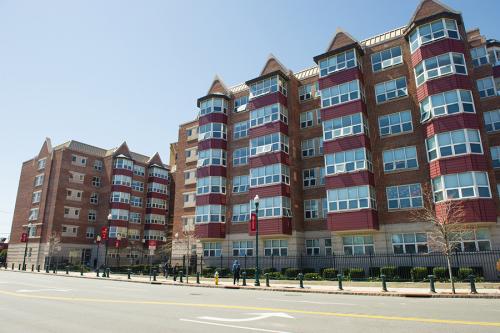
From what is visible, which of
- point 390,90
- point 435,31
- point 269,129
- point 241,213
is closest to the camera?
point 435,31

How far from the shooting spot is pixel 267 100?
128 feet

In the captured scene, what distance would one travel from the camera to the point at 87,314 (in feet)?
38.0

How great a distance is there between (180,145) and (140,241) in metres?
25.0

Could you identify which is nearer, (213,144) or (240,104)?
(213,144)

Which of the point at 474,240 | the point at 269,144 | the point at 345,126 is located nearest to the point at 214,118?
the point at 269,144

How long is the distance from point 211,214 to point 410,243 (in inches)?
833

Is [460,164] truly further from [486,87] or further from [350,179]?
[486,87]

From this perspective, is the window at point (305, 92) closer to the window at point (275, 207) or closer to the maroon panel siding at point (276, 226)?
the window at point (275, 207)

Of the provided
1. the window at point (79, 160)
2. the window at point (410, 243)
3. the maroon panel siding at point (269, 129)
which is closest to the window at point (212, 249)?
the maroon panel siding at point (269, 129)

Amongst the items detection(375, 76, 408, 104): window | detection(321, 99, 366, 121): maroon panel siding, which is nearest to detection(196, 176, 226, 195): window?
detection(321, 99, 366, 121): maroon panel siding

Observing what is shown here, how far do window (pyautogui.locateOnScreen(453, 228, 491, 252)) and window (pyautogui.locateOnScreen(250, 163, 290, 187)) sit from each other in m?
16.4

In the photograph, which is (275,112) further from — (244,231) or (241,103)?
(244,231)

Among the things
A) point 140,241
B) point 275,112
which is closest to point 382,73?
point 275,112

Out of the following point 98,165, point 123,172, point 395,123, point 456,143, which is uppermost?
point 98,165
